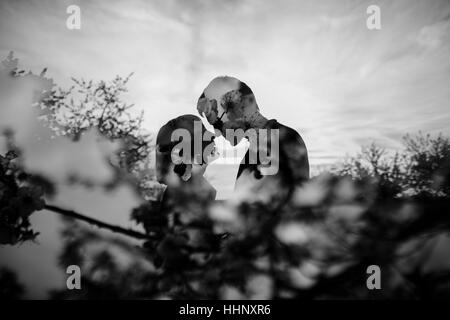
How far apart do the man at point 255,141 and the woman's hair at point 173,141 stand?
0.23 ft

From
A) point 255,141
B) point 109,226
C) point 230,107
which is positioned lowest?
point 109,226

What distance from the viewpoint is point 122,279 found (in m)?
1.13

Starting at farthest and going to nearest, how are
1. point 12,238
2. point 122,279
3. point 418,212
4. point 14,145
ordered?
point 14,145
point 122,279
point 12,238
point 418,212

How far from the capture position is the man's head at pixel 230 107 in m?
1.16

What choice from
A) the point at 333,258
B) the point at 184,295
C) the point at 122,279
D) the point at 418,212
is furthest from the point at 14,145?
the point at 418,212

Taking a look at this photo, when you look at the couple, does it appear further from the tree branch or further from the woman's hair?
the tree branch

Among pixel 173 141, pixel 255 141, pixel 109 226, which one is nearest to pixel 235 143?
pixel 255 141

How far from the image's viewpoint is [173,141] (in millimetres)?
1155

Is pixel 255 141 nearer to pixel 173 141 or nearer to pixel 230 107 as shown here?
pixel 230 107

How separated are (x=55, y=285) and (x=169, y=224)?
2.06 feet

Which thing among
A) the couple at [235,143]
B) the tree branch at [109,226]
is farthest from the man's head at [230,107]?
the tree branch at [109,226]

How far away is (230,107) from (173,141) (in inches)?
11.7

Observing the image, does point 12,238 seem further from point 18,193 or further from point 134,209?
point 134,209

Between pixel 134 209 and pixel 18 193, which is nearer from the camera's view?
pixel 18 193
